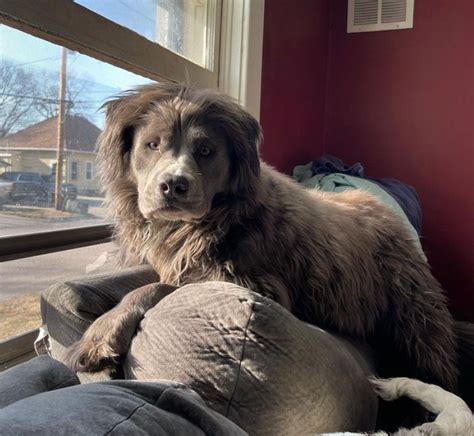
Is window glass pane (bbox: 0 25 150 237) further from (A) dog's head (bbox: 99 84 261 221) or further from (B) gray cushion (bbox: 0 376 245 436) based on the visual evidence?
(B) gray cushion (bbox: 0 376 245 436)

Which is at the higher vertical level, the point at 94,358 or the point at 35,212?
the point at 35,212

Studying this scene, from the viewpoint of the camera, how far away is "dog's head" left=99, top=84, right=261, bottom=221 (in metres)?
1.14

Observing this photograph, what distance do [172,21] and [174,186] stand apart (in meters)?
1.09

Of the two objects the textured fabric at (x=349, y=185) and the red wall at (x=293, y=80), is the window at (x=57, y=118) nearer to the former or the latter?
the red wall at (x=293, y=80)

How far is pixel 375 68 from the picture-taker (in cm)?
305

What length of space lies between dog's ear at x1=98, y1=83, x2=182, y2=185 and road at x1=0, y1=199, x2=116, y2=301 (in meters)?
0.25

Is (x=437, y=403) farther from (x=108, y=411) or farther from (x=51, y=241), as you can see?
(x=51, y=241)

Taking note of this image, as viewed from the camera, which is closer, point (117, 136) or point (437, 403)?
point (437, 403)

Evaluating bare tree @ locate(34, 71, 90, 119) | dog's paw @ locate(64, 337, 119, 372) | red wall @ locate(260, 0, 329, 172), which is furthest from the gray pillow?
red wall @ locate(260, 0, 329, 172)

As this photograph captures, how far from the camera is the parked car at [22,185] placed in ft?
4.06

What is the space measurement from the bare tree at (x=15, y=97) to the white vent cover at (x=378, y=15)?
2321 millimetres

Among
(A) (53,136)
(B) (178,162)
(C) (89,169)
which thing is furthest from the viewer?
(C) (89,169)

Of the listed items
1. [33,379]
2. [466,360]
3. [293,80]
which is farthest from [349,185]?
[33,379]

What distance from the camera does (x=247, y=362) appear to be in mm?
762
